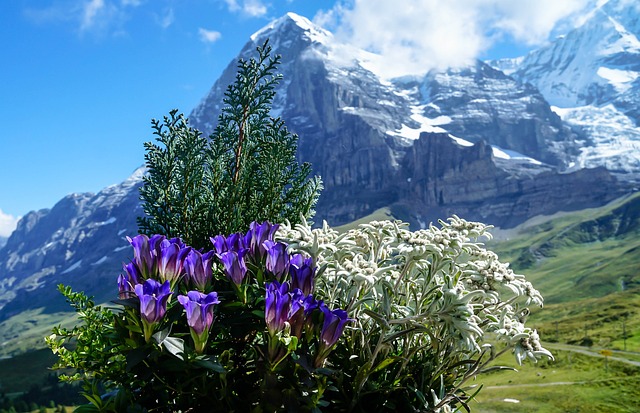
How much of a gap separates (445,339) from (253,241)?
5.52 ft

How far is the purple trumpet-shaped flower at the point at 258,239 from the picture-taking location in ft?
12.6

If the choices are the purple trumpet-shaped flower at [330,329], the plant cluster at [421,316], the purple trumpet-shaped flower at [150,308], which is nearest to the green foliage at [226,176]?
the plant cluster at [421,316]

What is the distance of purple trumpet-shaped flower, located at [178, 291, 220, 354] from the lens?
2.78m

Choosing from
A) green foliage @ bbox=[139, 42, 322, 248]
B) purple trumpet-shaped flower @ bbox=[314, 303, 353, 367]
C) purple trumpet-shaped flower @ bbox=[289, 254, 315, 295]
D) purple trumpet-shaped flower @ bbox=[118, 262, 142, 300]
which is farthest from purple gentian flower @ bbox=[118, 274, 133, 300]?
green foliage @ bbox=[139, 42, 322, 248]

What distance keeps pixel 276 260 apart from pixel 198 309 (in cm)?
85

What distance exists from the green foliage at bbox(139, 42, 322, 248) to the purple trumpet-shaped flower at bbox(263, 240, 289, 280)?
2.25 meters

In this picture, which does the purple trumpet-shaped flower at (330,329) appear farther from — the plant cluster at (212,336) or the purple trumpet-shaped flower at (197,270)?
the purple trumpet-shaped flower at (197,270)

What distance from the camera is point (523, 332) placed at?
3539 millimetres

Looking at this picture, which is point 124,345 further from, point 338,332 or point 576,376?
point 576,376

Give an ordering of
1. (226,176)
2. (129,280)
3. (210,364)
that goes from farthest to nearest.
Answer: (226,176) → (129,280) → (210,364)

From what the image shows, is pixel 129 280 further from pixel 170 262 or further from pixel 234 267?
pixel 234 267

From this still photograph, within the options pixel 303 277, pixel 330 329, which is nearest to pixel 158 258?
pixel 303 277

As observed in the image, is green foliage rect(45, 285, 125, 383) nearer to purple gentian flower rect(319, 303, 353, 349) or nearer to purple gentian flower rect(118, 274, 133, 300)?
purple gentian flower rect(118, 274, 133, 300)

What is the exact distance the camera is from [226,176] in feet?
22.2
